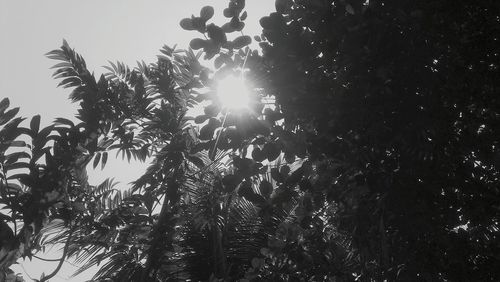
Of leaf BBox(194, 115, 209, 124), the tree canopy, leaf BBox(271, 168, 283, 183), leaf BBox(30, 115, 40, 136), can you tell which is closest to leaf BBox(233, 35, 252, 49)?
the tree canopy

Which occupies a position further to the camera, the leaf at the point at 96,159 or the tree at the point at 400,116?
the leaf at the point at 96,159

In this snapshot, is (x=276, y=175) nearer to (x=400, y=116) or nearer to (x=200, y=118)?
(x=200, y=118)

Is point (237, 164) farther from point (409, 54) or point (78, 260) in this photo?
point (78, 260)

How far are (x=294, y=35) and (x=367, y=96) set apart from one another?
0.55 metres

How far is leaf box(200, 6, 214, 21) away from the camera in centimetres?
209

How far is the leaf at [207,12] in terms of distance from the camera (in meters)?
2.09

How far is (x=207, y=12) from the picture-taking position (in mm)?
2098

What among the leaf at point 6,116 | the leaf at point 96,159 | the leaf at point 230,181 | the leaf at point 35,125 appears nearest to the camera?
the leaf at point 230,181

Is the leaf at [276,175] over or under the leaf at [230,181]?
over

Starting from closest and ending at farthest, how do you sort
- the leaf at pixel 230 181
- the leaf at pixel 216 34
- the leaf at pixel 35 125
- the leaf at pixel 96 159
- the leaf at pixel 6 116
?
the leaf at pixel 230 181, the leaf at pixel 216 34, the leaf at pixel 35 125, the leaf at pixel 6 116, the leaf at pixel 96 159

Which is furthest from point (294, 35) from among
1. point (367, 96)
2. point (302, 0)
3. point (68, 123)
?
point (68, 123)

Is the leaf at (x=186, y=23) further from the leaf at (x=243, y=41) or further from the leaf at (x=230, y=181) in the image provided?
the leaf at (x=230, y=181)

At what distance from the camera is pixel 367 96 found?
2355 mm

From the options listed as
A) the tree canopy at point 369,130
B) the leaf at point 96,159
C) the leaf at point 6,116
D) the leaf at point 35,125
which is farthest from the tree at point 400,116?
the leaf at point 96,159
